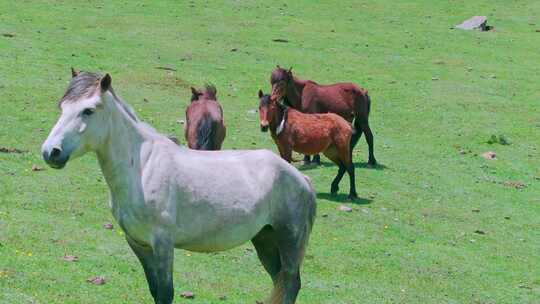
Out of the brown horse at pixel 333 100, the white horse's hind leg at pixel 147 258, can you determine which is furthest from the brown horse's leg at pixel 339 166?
the white horse's hind leg at pixel 147 258

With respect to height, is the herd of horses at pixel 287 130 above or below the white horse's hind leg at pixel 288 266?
below

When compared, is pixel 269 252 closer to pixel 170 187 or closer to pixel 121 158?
pixel 170 187

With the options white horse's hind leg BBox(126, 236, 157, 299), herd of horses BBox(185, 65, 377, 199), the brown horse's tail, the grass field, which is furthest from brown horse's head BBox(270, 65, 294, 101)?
white horse's hind leg BBox(126, 236, 157, 299)

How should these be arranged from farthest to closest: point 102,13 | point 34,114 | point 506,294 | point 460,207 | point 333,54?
point 102,13 < point 333,54 < point 34,114 < point 460,207 < point 506,294

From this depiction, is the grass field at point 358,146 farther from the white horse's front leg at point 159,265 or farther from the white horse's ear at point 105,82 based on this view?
the white horse's ear at point 105,82

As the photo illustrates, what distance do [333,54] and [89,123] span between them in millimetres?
20747

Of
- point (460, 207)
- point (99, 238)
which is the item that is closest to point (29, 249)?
point (99, 238)

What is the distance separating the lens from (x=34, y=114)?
18.5 meters

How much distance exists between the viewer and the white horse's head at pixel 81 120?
273 inches

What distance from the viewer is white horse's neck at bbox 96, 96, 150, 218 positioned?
24.2 feet

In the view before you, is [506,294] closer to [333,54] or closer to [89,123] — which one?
[89,123]

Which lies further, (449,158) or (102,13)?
(102,13)

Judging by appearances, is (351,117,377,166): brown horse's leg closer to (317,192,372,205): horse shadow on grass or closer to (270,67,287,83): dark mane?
(270,67,287,83): dark mane

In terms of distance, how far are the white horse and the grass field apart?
2165 mm
